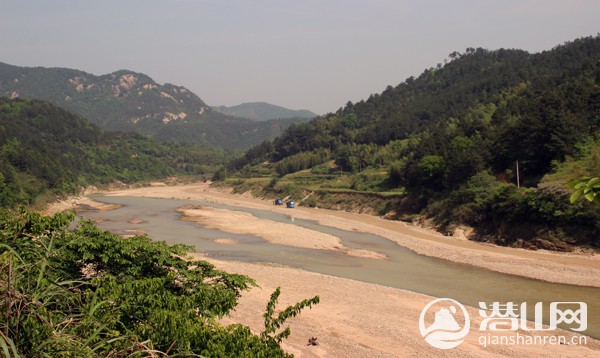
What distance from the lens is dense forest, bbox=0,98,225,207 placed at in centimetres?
7606

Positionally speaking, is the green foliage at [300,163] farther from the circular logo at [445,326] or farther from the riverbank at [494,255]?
the circular logo at [445,326]

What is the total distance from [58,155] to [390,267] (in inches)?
3943

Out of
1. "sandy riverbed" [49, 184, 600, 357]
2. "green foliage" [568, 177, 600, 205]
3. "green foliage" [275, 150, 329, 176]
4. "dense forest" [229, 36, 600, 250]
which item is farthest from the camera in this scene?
"green foliage" [275, 150, 329, 176]

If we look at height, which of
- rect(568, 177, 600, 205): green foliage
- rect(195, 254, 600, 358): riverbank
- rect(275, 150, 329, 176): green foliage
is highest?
rect(275, 150, 329, 176): green foliage

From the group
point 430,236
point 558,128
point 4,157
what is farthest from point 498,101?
point 4,157

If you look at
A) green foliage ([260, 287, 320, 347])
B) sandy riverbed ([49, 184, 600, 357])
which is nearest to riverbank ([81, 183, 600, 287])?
sandy riverbed ([49, 184, 600, 357])

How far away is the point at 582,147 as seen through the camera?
47594 millimetres

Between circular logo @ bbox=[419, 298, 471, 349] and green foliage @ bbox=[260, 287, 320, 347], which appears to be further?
circular logo @ bbox=[419, 298, 471, 349]

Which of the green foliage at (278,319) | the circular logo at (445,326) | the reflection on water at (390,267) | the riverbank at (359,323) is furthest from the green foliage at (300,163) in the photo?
the green foliage at (278,319)

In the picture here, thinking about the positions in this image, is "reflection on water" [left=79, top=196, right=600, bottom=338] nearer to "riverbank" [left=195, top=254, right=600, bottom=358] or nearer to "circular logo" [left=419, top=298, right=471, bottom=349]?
"circular logo" [left=419, top=298, right=471, bottom=349]

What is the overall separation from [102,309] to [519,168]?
5371 centimetres

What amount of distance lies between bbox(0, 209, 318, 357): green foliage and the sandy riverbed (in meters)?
2.31

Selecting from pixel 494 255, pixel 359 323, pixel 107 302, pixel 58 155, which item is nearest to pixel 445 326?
pixel 359 323

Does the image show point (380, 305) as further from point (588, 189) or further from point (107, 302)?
point (588, 189)
